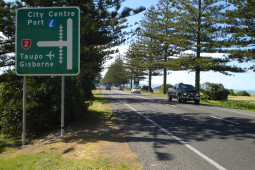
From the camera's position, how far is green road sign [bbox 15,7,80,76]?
22.4 ft

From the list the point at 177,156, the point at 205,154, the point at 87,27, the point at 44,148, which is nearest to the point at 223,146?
the point at 205,154

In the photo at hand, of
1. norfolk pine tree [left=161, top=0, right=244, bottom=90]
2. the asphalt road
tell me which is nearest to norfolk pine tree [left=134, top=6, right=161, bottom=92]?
norfolk pine tree [left=161, top=0, right=244, bottom=90]

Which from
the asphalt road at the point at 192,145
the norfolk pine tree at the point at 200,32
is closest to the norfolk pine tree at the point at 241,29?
the norfolk pine tree at the point at 200,32

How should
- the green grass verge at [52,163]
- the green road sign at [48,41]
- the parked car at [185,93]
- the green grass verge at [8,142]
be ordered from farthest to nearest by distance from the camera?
the parked car at [185,93]
the green grass verge at [8,142]
the green road sign at [48,41]
the green grass verge at [52,163]

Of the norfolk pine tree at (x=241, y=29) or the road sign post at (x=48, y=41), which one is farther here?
the norfolk pine tree at (x=241, y=29)

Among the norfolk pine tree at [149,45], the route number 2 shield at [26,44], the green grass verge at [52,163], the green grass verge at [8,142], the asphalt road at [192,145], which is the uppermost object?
the norfolk pine tree at [149,45]

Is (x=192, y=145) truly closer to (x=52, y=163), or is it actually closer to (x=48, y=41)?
(x=52, y=163)

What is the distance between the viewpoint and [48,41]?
6934 millimetres

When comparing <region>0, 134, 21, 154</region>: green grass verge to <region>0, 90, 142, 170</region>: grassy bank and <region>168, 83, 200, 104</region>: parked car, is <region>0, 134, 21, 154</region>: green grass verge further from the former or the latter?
<region>168, 83, 200, 104</region>: parked car

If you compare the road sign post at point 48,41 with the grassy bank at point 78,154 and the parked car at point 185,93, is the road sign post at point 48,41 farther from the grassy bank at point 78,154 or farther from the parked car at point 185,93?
the parked car at point 185,93

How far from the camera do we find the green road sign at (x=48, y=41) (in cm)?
682

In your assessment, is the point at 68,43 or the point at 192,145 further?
the point at 68,43

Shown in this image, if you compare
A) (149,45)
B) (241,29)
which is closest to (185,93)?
(241,29)

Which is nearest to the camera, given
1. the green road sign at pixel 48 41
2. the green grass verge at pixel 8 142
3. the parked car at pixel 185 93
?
the green road sign at pixel 48 41
